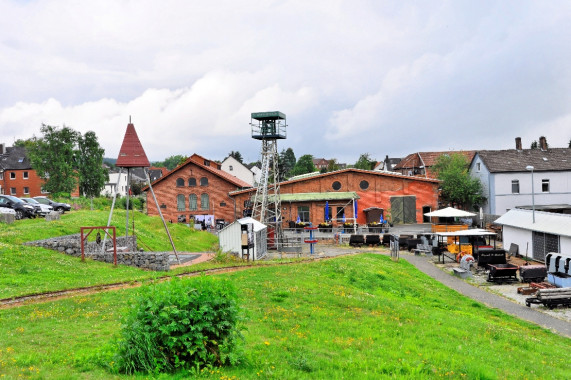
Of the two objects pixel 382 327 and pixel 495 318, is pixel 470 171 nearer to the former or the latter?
pixel 495 318

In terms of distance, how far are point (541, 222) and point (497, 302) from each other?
41.0 feet

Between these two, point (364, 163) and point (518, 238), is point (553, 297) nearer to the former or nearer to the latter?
point (518, 238)

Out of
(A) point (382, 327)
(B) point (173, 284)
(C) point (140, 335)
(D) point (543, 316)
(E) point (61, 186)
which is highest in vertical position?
(E) point (61, 186)

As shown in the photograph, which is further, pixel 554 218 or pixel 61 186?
pixel 61 186

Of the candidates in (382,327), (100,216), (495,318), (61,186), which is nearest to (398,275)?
(495,318)

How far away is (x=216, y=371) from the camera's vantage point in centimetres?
749

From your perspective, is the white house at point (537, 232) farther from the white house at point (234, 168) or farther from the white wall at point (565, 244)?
the white house at point (234, 168)

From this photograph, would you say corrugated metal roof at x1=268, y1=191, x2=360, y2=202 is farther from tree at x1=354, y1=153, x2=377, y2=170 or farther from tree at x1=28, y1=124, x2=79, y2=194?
tree at x1=354, y1=153, x2=377, y2=170

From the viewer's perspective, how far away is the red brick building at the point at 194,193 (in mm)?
56250

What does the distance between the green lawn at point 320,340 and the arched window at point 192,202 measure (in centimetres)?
4021

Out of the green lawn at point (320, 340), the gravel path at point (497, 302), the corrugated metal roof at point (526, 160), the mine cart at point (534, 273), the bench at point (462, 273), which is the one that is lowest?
the gravel path at point (497, 302)

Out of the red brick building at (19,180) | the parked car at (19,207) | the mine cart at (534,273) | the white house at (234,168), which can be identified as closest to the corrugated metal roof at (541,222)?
the mine cart at (534,273)

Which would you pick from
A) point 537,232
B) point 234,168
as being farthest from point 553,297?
point 234,168

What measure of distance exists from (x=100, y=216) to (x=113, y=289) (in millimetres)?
21494
